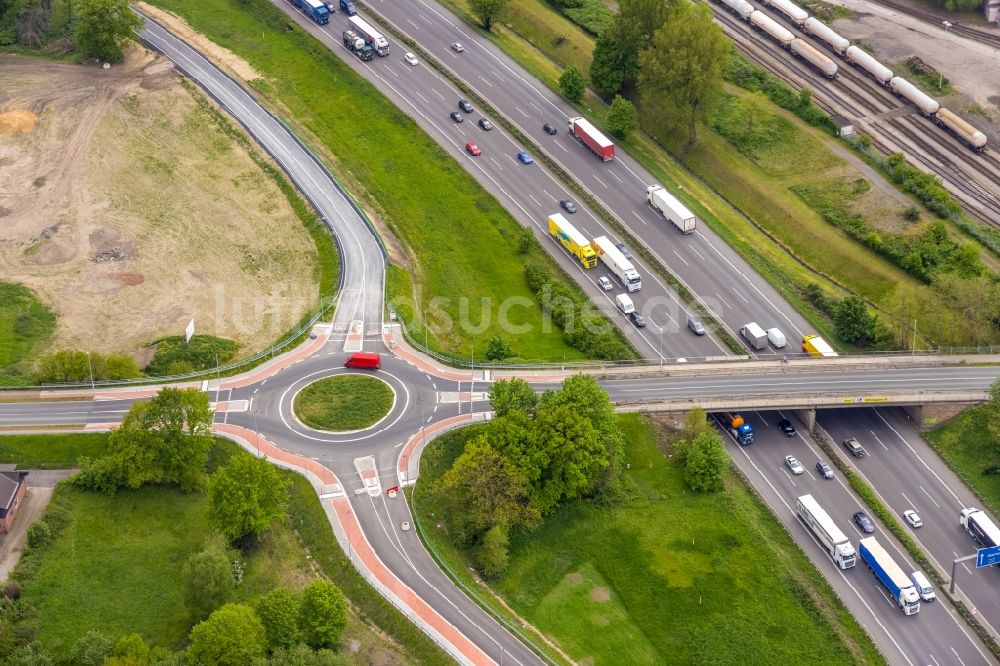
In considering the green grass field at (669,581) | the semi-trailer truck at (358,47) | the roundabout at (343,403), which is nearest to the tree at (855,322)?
the green grass field at (669,581)

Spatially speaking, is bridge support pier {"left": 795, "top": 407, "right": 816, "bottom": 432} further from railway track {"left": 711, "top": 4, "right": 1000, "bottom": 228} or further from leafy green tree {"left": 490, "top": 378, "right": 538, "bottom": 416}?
railway track {"left": 711, "top": 4, "right": 1000, "bottom": 228}

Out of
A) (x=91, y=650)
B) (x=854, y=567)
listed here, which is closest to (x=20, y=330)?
(x=91, y=650)

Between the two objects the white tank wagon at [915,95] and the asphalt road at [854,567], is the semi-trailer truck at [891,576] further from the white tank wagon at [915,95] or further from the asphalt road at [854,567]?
the white tank wagon at [915,95]

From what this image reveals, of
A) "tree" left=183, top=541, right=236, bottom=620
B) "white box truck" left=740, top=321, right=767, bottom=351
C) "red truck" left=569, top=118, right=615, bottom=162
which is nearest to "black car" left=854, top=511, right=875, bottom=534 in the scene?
"white box truck" left=740, top=321, right=767, bottom=351

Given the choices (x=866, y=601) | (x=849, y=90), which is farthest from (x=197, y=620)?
(x=849, y=90)

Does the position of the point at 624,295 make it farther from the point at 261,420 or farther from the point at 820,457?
the point at 261,420
